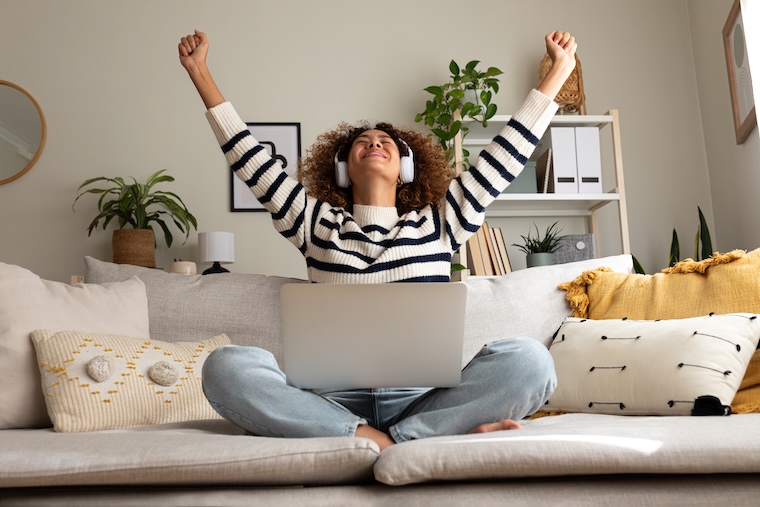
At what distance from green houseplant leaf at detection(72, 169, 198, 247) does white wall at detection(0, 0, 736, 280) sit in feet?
0.23

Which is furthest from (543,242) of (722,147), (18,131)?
(18,131)

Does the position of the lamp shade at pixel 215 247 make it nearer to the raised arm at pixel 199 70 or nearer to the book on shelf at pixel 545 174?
the book on shelf at pixel 545 174

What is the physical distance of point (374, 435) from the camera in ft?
4.58

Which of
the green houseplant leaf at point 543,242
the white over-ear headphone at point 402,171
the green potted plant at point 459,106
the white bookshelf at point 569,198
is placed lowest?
the green houseplant leaf at point 543,242

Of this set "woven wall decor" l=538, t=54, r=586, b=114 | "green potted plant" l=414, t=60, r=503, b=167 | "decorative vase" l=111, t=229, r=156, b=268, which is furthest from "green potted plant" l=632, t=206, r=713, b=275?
"decorative vase" l=111, t=229, r=156, b=268

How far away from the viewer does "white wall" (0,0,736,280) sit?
12.3 ft

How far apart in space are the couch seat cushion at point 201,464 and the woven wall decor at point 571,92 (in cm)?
279

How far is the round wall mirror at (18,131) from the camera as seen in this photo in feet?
12.3

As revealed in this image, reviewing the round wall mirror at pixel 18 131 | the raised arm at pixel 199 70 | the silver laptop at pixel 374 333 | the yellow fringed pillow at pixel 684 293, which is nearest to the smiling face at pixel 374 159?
the raised arm at pixel 199 70

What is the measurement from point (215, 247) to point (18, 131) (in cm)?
124

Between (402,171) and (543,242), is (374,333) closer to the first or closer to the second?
(402,171)

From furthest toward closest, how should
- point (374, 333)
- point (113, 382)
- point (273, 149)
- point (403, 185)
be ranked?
point (273, 149)
point (403, 185)
point (113, 382)
point (374, 333)

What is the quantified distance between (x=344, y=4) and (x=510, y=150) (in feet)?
7.71

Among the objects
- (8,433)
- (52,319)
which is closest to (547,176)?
(52,319)
